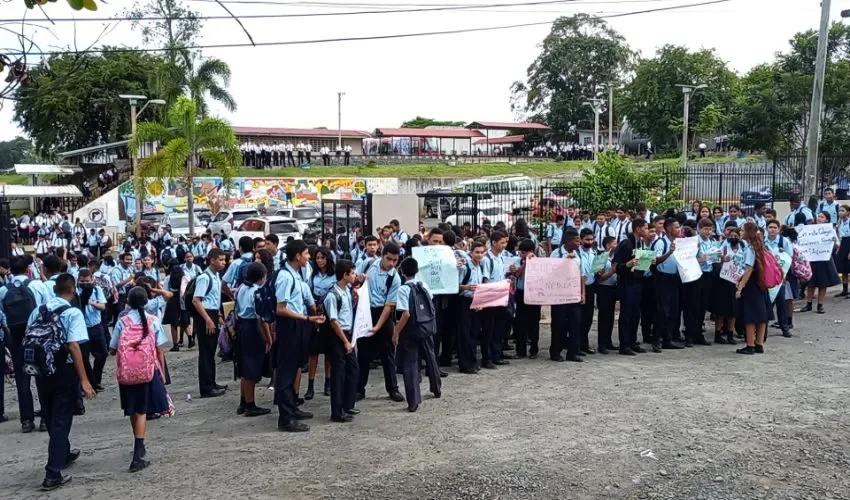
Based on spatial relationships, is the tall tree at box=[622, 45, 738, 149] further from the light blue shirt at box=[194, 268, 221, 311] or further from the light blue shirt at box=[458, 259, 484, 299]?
the light blue shirt at box=[194, 268, 221, 311]

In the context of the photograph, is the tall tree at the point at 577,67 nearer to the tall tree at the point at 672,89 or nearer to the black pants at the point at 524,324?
the tall tree at the point at 672,89

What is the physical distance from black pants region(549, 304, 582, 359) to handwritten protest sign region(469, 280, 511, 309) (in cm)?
82

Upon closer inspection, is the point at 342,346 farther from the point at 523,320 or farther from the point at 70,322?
the point at 523,320

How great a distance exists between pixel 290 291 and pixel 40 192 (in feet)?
118

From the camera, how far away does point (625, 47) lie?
68.1 meters

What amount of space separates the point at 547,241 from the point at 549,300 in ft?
18.0

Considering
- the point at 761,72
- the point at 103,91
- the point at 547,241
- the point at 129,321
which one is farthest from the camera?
the point at 103,91

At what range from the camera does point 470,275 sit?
9.60m

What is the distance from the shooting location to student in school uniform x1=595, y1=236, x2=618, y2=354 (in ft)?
34.5

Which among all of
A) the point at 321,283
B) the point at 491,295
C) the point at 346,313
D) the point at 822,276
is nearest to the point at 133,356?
the point at 346,313

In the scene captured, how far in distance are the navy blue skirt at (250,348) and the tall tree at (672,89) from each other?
157 feet

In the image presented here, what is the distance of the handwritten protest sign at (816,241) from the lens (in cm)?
1313

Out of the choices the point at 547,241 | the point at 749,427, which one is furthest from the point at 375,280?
the point at 547,241

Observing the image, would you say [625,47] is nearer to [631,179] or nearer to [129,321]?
[631,179]
